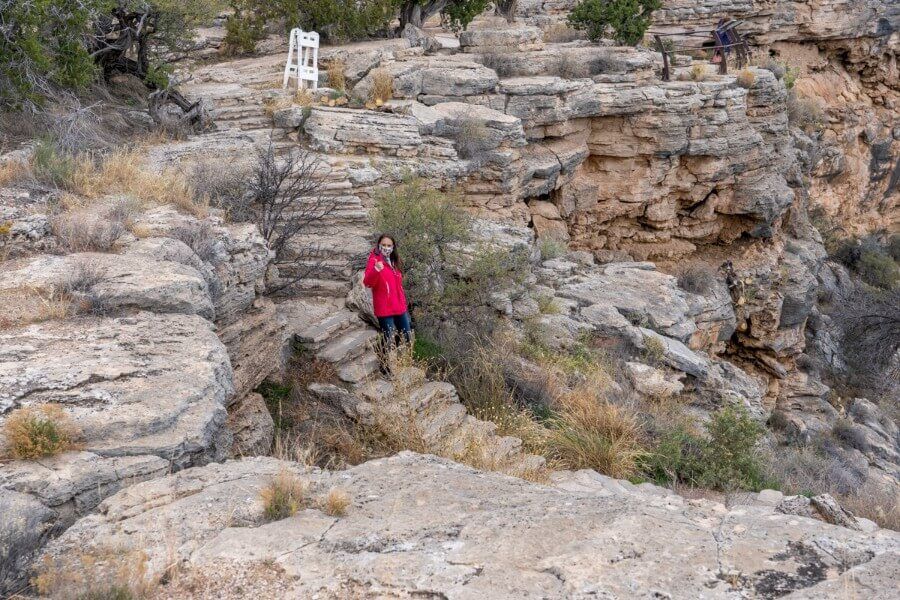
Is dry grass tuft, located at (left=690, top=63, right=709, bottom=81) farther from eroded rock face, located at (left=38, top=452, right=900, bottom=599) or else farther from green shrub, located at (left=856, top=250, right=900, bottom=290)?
eroded rock face, located at (left=38, top=452, right=900, bottom=599)

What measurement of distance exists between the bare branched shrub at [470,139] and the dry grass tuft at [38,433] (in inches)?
371

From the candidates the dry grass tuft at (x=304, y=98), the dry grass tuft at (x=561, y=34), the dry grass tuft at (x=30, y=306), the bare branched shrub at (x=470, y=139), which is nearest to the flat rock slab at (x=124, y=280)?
the dry grass tuft at (x=30, y=306)

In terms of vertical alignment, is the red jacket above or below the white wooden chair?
below

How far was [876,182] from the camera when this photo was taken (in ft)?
82.4

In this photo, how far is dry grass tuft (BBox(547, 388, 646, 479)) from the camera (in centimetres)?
666

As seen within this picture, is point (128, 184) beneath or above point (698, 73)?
beneath

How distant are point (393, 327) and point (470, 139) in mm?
5589

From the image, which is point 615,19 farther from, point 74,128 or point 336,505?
point 336,505

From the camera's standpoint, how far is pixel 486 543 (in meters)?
3.29

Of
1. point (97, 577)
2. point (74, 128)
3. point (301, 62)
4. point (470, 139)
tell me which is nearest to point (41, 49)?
point (74, 128)

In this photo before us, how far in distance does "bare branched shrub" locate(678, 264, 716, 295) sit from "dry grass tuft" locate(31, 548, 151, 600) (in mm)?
13702

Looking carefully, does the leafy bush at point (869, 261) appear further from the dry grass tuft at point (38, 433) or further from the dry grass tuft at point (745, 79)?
the dry grass tuft at point (38, 433)

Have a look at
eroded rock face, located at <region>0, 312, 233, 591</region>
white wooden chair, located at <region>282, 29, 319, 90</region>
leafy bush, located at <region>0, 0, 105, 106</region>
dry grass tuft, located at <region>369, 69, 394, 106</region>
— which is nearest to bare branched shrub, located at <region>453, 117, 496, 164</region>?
dry grass tuft, located at <region>369, 69, 394, 106</region>

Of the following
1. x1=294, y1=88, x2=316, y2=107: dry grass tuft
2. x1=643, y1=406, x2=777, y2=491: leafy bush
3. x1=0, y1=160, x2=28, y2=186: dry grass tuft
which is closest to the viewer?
x1=643, y1=406, x2=777, y2=491: leafy bush
